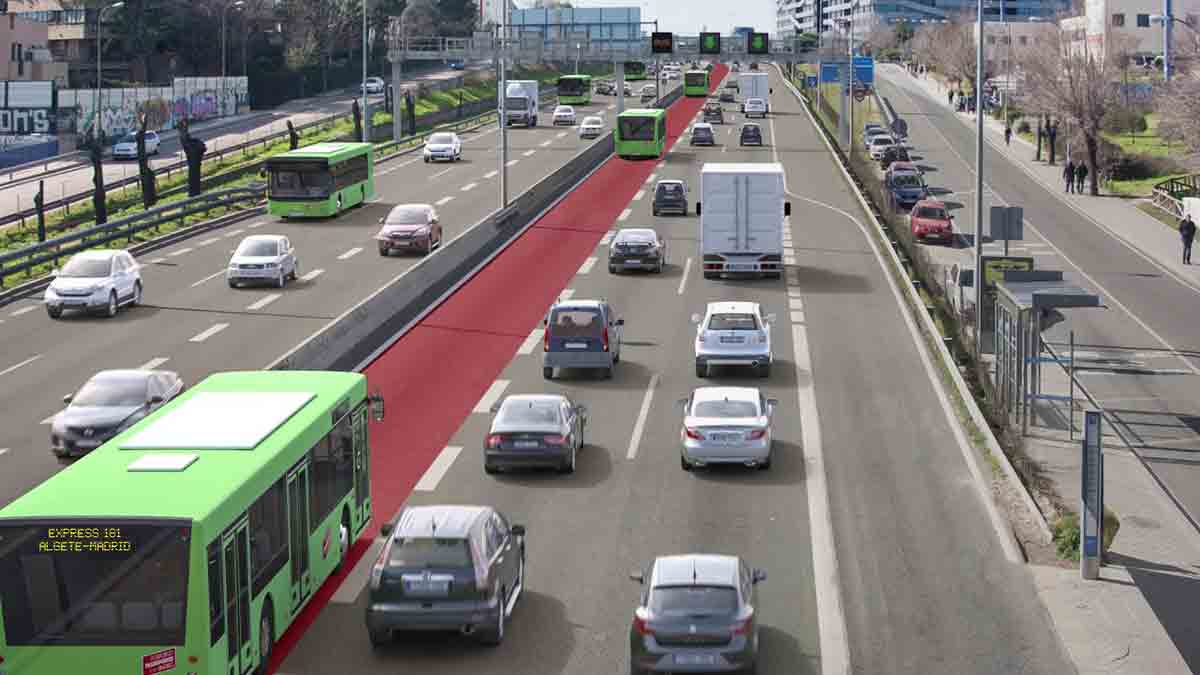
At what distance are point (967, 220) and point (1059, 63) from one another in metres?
26.6

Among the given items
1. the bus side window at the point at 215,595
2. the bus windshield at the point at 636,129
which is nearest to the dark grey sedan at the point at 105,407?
the bus side window at the point at 215,595

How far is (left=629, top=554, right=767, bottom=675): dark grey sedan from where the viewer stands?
19.1 meters

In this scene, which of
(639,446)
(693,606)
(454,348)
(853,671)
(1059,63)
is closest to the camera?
(693,606)

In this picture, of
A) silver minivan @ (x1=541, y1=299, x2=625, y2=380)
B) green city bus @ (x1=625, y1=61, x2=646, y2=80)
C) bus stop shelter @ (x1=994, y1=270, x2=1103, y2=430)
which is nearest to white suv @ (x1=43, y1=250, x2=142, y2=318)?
silver minivan @ (x1=541, y1=299, x2=625, y2=380)

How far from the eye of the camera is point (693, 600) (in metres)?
19.3

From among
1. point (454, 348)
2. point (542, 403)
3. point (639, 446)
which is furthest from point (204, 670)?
point (454, 348)

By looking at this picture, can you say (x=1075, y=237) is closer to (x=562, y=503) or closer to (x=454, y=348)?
(x=454, y=348)

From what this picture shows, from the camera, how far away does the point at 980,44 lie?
43875mm

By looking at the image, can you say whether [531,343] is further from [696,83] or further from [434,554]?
[696,83]

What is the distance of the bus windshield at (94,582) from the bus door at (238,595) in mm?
881

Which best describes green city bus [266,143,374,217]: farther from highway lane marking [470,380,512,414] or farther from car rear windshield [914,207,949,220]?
highway lane marking [470,380,512,414]

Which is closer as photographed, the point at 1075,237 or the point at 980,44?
the point at 980,44

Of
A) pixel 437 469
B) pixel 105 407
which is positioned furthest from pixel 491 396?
pixel 105 407

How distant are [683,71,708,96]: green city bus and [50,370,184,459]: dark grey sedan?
120 meters
